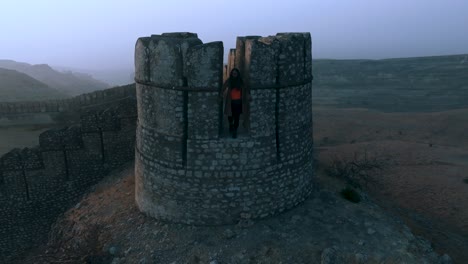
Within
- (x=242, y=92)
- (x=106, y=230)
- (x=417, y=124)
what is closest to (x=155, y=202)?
(x=106, y=230)

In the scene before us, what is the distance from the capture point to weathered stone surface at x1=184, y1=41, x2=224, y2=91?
8320 millimetres

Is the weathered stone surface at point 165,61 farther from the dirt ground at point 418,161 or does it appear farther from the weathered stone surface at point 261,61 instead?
the dirt ground at point 418,161

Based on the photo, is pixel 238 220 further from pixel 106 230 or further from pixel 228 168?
pixel 106 230

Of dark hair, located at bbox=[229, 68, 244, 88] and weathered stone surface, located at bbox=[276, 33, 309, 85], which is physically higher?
weathered stone surface, located at bbox=[276, 33, 309, 85]

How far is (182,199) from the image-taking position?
9203 mm

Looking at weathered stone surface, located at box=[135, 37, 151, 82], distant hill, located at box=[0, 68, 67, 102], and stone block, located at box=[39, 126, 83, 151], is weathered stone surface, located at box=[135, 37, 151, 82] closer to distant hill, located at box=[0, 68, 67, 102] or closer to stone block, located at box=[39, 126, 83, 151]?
stone block, located at box=[39, 126, 83, 151]

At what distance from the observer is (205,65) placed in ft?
27.5

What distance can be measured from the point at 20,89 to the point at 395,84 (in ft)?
146

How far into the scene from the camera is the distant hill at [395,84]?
42.9 m

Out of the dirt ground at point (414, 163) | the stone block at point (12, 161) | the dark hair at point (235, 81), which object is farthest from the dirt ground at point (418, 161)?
the stone block at point (12, 161)

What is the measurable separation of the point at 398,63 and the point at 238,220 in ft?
200

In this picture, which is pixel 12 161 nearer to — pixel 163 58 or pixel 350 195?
pixel 163 58

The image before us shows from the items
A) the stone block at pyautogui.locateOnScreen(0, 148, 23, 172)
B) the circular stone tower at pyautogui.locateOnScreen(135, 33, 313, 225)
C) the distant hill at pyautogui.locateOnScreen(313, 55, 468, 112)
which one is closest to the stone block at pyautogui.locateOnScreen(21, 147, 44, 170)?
the stone block at pyautogui.locateOnScreen(0, 148, 23, 172)

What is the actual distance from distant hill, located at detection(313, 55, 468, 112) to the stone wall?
3237 centimetres
